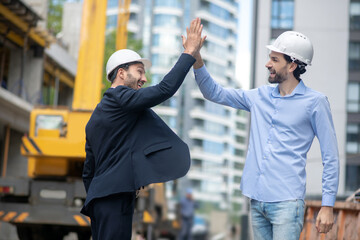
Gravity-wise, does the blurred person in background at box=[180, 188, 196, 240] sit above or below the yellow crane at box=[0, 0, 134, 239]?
below

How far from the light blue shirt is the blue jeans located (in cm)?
5

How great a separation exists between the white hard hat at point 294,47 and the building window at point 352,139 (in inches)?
1363

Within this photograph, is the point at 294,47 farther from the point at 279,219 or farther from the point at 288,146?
the point at 279,219

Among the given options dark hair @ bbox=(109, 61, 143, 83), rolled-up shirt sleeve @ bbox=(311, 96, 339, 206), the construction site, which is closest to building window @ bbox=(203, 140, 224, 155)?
the construction site

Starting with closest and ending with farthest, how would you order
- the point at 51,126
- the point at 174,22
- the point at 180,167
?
the point at 180,167
the point at 51,126
the point at 174,22

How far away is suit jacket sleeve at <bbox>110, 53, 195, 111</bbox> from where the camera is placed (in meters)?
4.46

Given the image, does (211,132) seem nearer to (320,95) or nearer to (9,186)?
(9,186)

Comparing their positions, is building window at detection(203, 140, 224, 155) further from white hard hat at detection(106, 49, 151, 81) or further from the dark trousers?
the dark trousers

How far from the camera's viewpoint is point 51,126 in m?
13.0

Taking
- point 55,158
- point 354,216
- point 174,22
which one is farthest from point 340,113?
point 174,22

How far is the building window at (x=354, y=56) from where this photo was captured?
3928 cm

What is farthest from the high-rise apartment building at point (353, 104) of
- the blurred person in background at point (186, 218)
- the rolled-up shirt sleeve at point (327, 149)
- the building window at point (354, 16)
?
the rolled-up shirt sleeve at point (327, 149)

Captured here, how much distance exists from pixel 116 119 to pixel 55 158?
940cm

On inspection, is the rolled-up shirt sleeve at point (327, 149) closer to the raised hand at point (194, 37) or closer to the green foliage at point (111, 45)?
the raised hand at point (194, 37)
